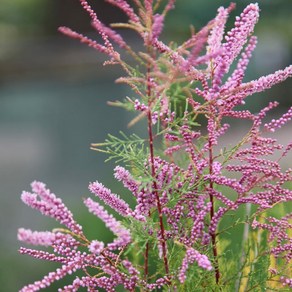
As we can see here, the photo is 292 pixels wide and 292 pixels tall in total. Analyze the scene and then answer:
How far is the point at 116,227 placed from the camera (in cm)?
133

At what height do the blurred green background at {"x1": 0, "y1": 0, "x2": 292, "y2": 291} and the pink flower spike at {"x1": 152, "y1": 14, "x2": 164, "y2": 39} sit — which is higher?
the blurred green background at {"x1": 0, "y1": 0, "x2": 292, "y2": 291}

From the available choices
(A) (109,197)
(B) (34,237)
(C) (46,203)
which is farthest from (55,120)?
(B) (34,237)

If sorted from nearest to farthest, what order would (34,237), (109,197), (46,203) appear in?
(34,237) → (46,203) → (109,197)

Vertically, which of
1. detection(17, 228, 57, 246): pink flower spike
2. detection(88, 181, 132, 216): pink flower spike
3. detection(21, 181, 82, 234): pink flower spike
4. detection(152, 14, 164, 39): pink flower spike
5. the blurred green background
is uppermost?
the blurred green background

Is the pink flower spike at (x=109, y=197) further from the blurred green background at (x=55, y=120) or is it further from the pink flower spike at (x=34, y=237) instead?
the blurred green background at (x=55, y=120)

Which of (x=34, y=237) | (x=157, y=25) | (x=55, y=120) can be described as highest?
(x=55, y=120)

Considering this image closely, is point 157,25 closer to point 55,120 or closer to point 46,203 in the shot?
point 46,203

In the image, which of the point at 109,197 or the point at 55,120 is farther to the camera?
the point at 55,120

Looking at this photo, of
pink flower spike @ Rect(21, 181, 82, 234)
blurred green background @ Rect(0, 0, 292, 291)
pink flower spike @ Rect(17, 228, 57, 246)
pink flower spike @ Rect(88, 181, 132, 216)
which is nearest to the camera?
pink flower spike @ Rect(17, 228, 57, 246)

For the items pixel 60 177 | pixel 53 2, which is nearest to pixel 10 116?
pixel 60 177

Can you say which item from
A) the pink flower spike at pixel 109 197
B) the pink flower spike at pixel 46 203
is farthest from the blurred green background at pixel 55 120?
the pink flower spike at pixel 46 203

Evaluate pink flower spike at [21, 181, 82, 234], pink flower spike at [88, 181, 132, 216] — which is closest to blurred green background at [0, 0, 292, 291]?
pink flower spike at [88, 181, 132, 216]

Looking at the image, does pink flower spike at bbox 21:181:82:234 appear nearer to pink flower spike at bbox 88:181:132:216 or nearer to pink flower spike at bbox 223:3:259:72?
pink flower spike at bbox 88:181:132:216

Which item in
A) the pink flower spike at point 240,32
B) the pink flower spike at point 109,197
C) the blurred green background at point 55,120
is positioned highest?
the blurred green background at point 55,120
